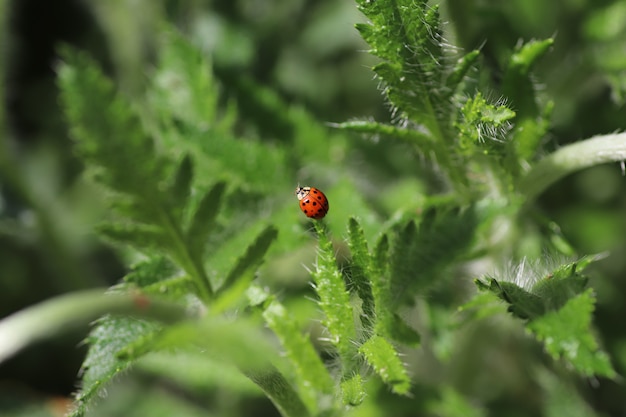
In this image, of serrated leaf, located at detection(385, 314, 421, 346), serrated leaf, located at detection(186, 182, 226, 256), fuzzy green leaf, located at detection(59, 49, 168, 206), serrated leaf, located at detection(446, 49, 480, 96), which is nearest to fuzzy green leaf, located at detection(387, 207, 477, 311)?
serrated leaf, located at detection(385, 314, 421, 346)

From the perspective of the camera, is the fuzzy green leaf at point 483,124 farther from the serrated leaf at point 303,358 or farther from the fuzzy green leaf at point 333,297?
the serrated leaf at point 303,358

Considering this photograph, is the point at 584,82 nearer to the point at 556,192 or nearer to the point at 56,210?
the point at 556,192

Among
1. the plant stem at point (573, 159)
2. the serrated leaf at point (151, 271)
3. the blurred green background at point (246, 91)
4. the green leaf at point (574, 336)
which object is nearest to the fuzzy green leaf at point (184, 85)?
the blurred green background at point (246, 91)

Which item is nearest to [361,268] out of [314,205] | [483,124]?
[314,205]

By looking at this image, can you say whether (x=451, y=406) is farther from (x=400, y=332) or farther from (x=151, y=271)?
(x=151, y=271)

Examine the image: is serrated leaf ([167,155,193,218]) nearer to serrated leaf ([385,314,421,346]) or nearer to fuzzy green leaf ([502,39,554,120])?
serrated leaf ([385,314,421,346])

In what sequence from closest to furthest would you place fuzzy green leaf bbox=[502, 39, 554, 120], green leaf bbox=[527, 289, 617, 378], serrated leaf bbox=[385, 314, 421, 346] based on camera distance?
green leaf bbox=[527, 289, 617, 378] → serrated leaf bbox=[385, 314, 421, 346] → fuzzy green leaf bbox=[502, 39, 554, 120]

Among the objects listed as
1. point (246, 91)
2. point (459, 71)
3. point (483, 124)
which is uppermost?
point (246, 91)
